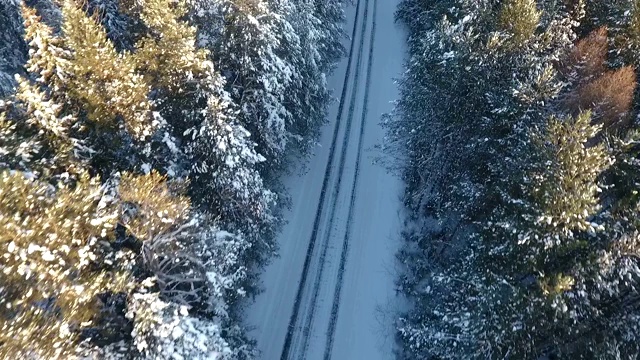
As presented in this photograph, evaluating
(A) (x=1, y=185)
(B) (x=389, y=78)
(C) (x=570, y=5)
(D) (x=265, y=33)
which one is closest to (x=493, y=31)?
(C) (x=570, y=5)

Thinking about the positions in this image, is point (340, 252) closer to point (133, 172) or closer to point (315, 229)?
point (315, 229)

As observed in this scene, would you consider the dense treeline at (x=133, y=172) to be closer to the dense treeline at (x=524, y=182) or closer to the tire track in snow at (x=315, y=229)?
the tire track in snow at (x=315, y=229)

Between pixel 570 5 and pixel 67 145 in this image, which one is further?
pixel 570 5

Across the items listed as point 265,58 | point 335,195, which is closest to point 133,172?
point 265,58

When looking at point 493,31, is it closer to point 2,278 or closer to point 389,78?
point 389,78

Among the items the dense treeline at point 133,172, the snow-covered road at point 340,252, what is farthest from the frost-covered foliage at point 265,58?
the snow-covered road at point 340,252
